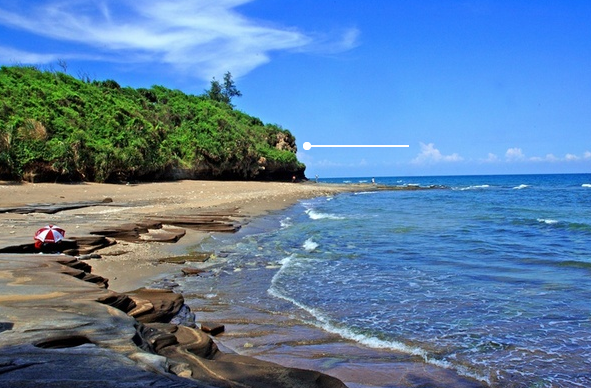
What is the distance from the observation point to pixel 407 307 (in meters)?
6.58

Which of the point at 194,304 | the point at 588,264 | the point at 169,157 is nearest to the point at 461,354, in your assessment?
the point at 194,304

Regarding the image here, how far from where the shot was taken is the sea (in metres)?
4.53

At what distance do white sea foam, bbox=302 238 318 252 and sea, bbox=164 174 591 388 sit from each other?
51 mm

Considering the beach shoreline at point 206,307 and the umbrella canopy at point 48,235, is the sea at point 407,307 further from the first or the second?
the umbrella canopy at point 48,235

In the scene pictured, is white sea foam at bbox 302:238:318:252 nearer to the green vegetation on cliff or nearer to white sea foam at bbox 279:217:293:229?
white sea foam at bbox 279:217:293:229

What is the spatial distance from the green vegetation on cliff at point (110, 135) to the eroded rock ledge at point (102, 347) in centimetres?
1966

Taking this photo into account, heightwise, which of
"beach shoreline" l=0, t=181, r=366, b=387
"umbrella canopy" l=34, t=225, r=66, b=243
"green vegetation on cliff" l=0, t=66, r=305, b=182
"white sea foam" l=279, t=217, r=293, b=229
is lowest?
"white sea foam" l=279, t=217, r=293, b=229

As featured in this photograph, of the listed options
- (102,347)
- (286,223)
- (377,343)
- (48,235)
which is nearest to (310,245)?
(286,223)

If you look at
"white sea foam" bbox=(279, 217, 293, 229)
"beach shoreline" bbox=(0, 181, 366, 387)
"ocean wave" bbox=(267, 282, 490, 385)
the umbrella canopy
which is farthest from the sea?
"white sea foam" bbox=(279, 217, 293, 229)

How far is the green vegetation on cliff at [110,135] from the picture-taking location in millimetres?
23234

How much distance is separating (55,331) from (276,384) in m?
1.65

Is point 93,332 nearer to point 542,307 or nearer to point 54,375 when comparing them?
point 54,375

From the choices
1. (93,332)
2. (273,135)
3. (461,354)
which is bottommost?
(461,354)

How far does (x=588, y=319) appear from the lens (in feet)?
19.7
